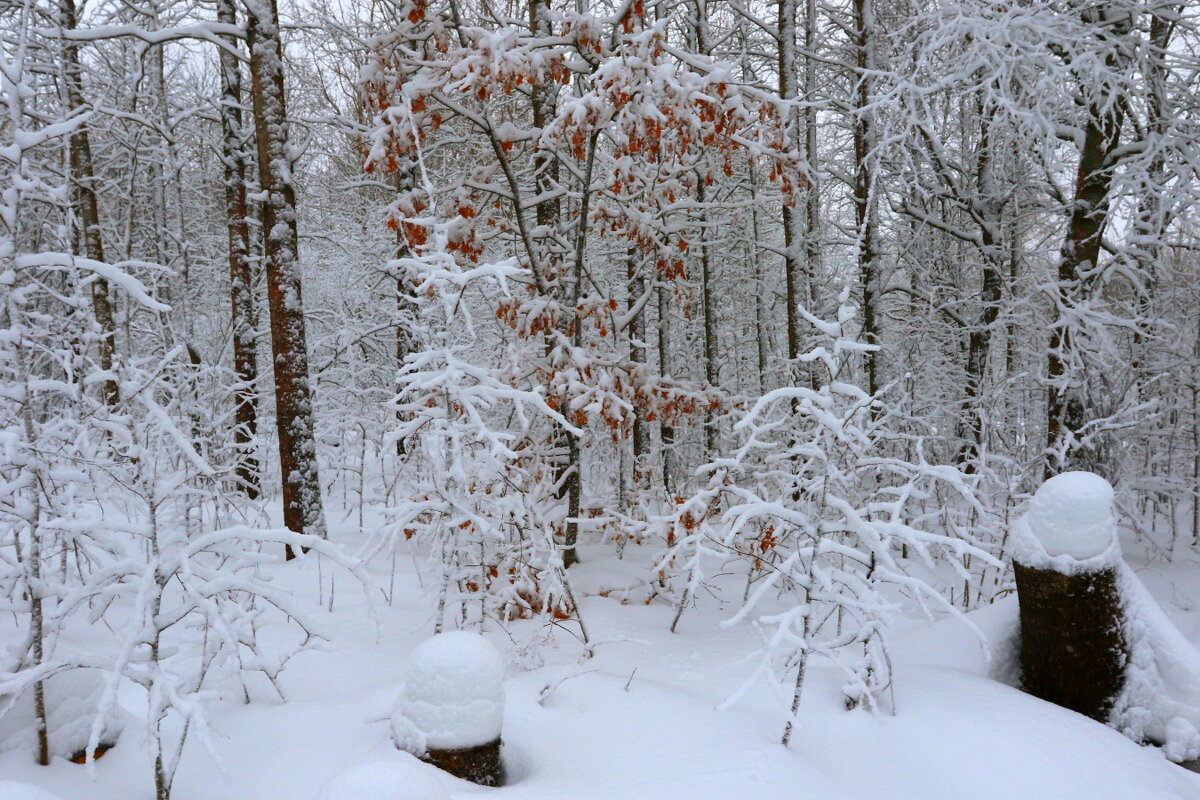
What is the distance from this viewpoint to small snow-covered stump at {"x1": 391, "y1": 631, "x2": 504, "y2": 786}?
146 inches

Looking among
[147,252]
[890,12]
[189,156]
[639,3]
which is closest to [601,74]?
[639,3]

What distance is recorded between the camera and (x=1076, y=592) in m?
4.96

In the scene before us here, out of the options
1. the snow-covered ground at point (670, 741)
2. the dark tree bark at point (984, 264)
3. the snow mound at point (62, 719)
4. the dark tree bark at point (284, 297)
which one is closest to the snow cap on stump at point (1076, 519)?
the snow-covered ground at point (670, 741)

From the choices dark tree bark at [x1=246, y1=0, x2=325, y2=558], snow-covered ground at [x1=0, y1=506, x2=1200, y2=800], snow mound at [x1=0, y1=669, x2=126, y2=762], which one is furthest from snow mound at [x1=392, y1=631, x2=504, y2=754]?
dark tree bark at [x1=246, y1=0, x2=325, y2=558]

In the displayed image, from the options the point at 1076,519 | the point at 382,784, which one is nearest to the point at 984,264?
the point at 1076,519

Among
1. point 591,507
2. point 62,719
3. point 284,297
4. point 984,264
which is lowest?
point 591,507

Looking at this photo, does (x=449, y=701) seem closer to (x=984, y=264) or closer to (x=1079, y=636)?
(x=1079, y=636)

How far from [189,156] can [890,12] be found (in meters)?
17.1

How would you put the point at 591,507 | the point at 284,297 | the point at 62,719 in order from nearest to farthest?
the point at 62,719
the point at 284,297
the point at 591,507

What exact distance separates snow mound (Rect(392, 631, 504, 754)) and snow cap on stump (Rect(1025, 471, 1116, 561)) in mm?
3805

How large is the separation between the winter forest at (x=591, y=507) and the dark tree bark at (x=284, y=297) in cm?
4

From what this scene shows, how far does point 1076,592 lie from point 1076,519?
49cm

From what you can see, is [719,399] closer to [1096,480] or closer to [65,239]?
[1096,480]

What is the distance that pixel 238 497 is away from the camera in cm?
646
